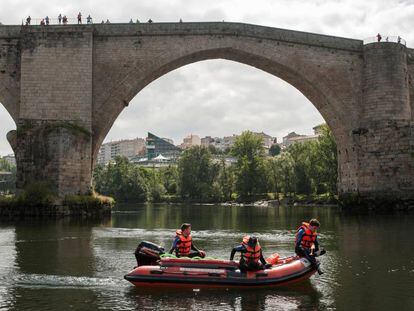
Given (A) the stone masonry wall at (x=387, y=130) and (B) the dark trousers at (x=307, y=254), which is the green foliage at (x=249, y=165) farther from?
(B) the dark trousers at (x=307, y=254)

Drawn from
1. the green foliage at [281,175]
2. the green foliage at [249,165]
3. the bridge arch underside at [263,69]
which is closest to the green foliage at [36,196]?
the bridge arch underside at [263,69]

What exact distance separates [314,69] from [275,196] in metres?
35.3

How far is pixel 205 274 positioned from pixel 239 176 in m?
58.1

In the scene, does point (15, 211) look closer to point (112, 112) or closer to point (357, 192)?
point (112, 112)

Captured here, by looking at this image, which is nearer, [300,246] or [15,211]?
[300,246]

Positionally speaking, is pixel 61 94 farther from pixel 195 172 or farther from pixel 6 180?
pixel 6 180

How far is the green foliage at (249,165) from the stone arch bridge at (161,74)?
32046 millimetres

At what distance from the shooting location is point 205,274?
472 inches

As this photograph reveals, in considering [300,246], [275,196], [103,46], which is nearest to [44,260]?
[300,246]

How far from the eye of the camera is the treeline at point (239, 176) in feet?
A: 198

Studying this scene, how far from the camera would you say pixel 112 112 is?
109 ft

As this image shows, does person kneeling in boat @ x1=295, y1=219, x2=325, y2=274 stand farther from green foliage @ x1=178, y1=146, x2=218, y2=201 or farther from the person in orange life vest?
green foliage @ x1=178, y1=146, x2=218, y2=201

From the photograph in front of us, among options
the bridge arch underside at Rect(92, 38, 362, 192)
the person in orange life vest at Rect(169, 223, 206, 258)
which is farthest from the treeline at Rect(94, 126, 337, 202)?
the person in orange life vest at Rect(169, 223, 206, 258)

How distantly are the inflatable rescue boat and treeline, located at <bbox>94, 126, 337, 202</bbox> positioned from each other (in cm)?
4359
